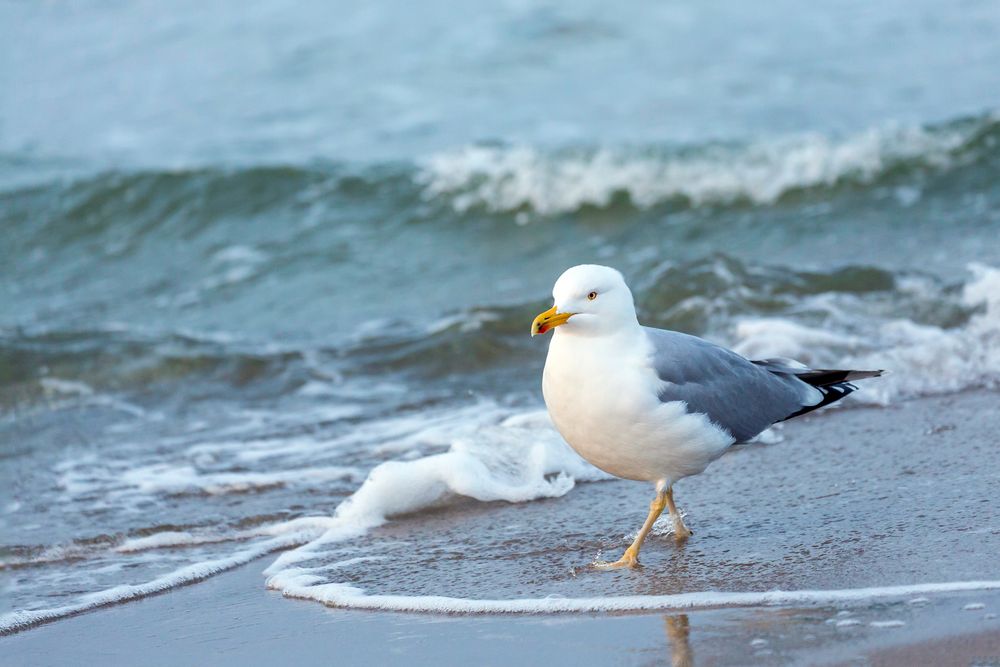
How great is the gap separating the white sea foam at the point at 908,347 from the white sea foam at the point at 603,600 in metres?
2.43

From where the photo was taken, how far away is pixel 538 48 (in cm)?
1575

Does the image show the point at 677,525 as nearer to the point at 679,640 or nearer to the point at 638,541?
the point at 638,541

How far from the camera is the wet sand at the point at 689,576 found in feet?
11.4

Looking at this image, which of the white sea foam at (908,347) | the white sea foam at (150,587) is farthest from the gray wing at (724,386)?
the white sea foam at (150,587)

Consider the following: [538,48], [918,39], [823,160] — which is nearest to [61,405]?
[823,160]

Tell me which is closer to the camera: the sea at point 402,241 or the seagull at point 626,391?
the seagull at point 626,391

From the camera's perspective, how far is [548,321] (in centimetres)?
409

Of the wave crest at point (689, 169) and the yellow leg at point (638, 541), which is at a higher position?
the wave crest at point (689, 169)

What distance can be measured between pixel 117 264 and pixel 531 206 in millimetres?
3655

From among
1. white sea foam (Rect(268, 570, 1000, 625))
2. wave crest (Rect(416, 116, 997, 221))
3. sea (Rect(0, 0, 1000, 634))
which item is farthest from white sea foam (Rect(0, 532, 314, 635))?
wave crest (Rect(416, 116, 997, 221))

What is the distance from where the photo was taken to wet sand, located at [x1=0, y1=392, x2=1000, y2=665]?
3.46 m

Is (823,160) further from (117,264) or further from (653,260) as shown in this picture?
(117,264)

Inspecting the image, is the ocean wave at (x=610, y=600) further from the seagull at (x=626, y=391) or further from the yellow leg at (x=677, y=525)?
the yellow leg at (x=677, y=525)

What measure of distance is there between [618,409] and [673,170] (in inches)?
301
